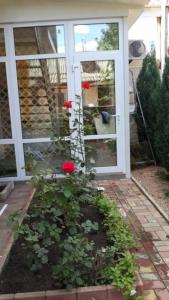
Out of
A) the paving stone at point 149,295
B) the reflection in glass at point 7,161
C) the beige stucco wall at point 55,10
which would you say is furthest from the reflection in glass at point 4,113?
the paving stone at point 149,295

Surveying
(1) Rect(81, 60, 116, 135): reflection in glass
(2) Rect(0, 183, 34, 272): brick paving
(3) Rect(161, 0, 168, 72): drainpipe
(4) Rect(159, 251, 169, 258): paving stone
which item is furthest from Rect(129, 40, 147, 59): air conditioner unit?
(4) Rect(159, 251, 169, 258): paving stone

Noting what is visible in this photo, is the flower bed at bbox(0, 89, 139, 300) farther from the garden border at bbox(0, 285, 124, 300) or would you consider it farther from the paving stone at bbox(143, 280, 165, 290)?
the paving stone at bbox(143, 280, 165, 290)

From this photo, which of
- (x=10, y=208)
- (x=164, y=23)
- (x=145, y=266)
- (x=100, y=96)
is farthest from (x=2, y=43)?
(x=164, y=23)

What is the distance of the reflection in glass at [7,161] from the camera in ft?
16.4

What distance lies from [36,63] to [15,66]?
318mm

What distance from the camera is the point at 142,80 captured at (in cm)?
659

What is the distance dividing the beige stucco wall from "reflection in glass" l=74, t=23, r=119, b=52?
17cm

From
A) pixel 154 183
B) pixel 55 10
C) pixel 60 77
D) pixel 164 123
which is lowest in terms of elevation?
pixel 154 183

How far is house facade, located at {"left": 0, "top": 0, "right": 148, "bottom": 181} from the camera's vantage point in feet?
15.1

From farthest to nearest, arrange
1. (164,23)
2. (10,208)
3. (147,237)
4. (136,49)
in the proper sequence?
(164,23) < (136,49) < (10,208) < (147,237)

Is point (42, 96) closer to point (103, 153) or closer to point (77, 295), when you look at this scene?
point (103, 153)

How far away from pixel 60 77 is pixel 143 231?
108 inches

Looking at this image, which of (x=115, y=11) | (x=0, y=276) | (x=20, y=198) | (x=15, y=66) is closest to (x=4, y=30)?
(x=15, y=66)

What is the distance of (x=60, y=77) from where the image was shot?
4.88 m
